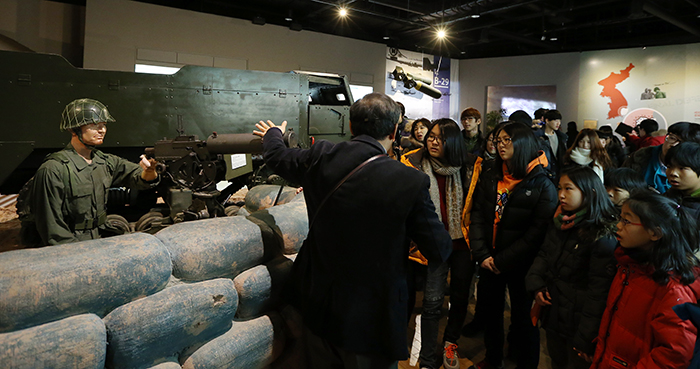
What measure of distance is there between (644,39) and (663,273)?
11.0 metres

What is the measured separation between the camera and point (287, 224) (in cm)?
187

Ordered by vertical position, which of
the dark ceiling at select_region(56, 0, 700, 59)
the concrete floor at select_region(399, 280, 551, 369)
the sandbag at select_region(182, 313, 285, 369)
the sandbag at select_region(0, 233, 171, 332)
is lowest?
the concrete floor at select_region(399, 280, 551, 369)

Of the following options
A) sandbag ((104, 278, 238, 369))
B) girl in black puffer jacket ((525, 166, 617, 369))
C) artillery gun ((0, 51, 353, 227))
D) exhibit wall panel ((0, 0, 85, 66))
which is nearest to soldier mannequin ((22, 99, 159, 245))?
artillery gun ((0, 51, 353, 227))

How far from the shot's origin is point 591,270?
1949 mm

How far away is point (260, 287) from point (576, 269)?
4.90 feet

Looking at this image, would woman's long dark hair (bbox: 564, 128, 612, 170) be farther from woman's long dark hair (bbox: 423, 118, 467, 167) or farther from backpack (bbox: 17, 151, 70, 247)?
backpack (bbox: 17, 151, 70, 247)

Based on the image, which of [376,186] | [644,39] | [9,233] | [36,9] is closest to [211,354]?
[376,186]

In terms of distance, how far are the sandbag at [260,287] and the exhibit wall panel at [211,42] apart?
7389 millimetres

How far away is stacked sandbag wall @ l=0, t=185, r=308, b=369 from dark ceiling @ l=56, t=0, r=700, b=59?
309 inches

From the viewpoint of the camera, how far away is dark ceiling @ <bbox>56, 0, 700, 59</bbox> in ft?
28.1

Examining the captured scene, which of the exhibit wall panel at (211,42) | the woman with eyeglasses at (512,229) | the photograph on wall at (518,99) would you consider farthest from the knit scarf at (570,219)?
the photograph on wall at (518,99)

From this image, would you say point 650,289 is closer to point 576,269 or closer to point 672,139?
point 576,269

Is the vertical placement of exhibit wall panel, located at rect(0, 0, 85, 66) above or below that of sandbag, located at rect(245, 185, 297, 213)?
above

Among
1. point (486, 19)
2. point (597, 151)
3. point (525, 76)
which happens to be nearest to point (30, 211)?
point (597, 151)
